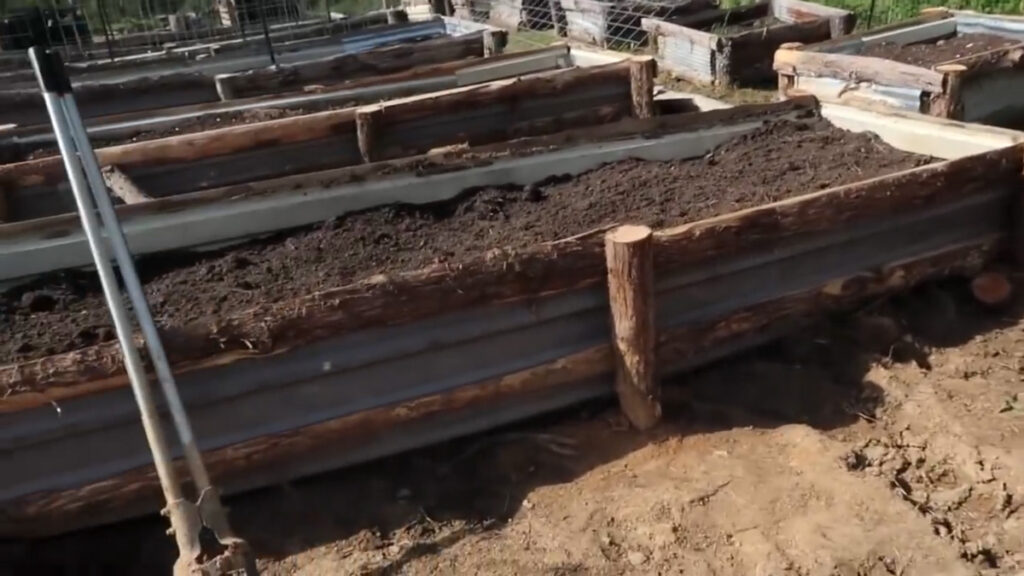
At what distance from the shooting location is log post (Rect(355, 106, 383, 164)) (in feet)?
19.1

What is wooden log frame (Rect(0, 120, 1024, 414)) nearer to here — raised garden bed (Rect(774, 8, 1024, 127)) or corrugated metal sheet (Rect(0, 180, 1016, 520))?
corrugated metal sheet (Rect(0, 180, 1016, 520))

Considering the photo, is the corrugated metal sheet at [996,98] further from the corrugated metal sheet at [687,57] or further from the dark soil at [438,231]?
the corrugated metal sheet at [687,57]

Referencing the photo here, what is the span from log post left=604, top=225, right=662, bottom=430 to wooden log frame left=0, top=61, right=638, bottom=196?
294 cm

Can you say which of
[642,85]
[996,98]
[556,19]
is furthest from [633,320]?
[556,19]

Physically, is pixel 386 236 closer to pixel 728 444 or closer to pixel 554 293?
pixel 554 293

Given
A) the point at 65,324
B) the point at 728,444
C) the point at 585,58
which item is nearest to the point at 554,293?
the point at 728,444

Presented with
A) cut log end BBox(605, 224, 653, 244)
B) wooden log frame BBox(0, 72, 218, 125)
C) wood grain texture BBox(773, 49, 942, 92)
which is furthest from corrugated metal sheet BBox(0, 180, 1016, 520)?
wooden log frame BBox(0, 72, 218, 125)

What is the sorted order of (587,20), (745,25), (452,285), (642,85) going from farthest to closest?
(587,20) → (745,25) → (642,85) → (452,285)

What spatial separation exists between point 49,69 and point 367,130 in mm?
3164

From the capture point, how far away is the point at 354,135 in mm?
5945

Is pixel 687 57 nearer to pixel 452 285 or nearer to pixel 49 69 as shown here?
pixel 452 285

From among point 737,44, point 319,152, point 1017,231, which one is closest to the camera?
point 1017,231

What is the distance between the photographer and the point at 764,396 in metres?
3.73

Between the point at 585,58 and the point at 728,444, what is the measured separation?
17.2 feet
